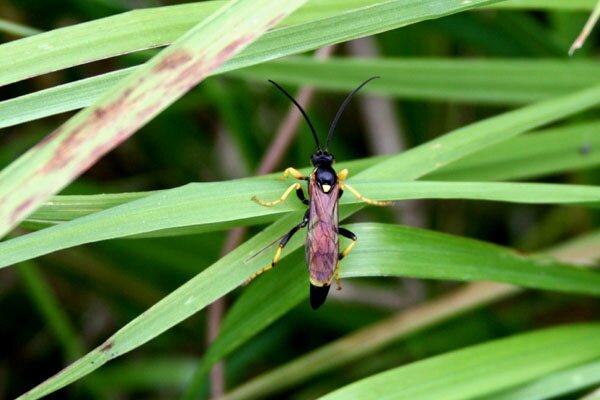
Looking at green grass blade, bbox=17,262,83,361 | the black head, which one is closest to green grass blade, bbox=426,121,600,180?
the black head

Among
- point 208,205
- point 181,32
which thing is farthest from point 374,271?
point 181,32

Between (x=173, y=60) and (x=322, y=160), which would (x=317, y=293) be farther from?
(x=173, y=60)

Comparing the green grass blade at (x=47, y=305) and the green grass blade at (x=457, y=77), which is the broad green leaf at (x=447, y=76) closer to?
the green grass blade at (x=457, y=77)

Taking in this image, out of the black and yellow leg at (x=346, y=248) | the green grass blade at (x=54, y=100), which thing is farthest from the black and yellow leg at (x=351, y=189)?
the green grass blade at (x=54, y=100)

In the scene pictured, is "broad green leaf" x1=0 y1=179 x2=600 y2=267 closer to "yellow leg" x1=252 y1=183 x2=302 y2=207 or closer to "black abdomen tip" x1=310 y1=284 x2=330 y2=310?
"yellow leg" x1=252 y1=183 x2=302 y2=207

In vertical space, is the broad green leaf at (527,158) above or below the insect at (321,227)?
above

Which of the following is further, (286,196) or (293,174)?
(293,174)

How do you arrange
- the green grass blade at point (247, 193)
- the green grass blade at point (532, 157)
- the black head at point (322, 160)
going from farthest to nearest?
the green grass blade at point (532, 157) < the black head at point (322, 160) < the green grass blade at point (247, 193)
